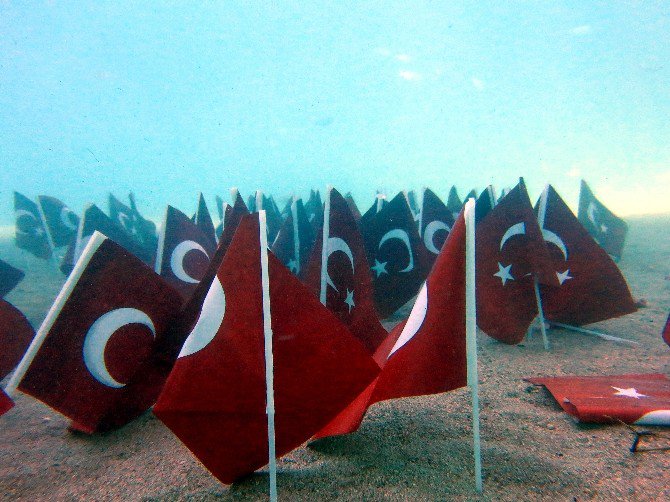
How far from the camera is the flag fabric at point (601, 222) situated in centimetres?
902

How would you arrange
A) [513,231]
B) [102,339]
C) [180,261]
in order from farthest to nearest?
[180,261] < [513,231] < [102,339]

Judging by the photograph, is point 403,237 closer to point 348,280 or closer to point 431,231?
point 431,231

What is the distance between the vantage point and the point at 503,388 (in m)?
3.66

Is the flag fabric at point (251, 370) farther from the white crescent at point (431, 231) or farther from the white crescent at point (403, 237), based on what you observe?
the white crescent at point (431, 231)

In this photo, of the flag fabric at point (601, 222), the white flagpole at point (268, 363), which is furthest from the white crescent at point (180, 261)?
the flag fabric at point (601, 222)

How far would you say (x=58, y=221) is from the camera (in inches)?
398

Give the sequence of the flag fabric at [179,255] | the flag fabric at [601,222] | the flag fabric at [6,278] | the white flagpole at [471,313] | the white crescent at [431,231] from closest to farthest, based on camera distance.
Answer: the white flagpole at [471,313]
the flag fabric at [179,255]
the flag fabric at [6,278]
the white crescent at [431,231]
the flag fabric at [601,222]

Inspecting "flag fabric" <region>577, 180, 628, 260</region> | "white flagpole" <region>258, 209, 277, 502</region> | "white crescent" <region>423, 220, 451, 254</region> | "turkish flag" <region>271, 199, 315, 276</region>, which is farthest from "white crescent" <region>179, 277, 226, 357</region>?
"flag fabric" <region>577, 180, 628, 260</region>

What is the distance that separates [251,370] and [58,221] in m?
10.6

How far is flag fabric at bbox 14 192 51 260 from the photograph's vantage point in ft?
35.2

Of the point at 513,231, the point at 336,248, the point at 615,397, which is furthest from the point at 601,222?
the point at 336,248

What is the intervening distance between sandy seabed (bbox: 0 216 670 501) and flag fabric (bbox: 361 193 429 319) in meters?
1.87

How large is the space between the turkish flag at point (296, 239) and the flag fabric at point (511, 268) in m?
2.93

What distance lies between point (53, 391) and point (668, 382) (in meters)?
4.99
